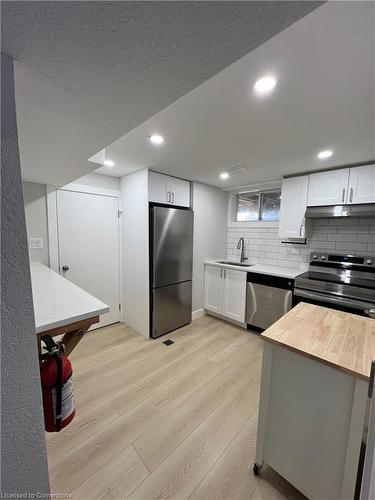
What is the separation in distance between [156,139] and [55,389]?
1.81m

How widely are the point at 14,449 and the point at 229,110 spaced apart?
5.84 ft

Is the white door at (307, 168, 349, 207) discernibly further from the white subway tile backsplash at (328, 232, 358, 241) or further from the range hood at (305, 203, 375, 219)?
the white subway tile backsplash at (328, 232, 358, 241)

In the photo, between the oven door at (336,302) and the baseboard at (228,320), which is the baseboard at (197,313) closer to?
the baseboard at (228,320)

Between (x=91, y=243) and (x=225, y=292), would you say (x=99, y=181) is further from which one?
(x=225, y=292)

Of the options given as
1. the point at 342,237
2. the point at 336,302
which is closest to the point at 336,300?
the point at 336,302

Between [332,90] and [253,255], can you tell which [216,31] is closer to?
[332,90]

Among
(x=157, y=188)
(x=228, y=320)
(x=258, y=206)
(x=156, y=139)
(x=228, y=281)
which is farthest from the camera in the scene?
(x=258, y=206)

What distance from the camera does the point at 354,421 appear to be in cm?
93

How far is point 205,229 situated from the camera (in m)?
3.46

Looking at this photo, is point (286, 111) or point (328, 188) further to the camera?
point (328, 188)

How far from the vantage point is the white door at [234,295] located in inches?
120

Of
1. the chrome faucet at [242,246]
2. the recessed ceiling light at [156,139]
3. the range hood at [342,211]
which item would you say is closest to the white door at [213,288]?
the chrome faucet at [242,246]

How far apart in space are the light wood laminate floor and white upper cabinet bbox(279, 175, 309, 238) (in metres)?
1.60

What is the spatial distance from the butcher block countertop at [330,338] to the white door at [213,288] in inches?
74.3
